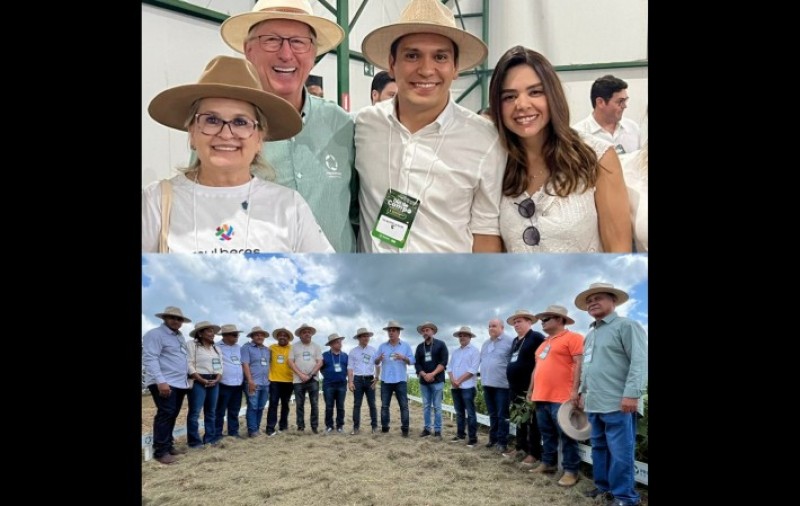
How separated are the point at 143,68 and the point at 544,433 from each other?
Answer: 6.73 feet

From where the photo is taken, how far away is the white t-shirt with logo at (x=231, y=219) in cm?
231

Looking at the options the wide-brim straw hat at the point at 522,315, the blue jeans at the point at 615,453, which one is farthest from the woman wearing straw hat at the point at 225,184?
the blue jeans at the point at 615,453

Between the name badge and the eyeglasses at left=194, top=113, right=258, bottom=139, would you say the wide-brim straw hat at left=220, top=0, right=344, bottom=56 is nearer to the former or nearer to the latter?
the eyeglasses at left=194, top=113, right=258, bottom=139

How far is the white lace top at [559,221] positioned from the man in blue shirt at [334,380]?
0.77 meters

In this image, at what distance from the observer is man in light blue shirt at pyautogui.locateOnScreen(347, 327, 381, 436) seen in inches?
96.2

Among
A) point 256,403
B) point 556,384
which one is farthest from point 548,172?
point 256,403

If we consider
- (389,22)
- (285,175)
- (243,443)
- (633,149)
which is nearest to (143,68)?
(285,175)

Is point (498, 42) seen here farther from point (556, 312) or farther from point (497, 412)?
point (497, 412)

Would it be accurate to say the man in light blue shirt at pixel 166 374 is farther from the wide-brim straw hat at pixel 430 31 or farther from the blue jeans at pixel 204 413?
the wide-brim straw hat at pixel 430 31

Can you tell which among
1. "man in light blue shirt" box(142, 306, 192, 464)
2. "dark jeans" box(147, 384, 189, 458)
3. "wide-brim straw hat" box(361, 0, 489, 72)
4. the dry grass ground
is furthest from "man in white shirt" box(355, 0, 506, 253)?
"dark jeans" box(147, 384, 189, 458)

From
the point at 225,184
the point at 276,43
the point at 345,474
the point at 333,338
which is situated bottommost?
the point at 345,474

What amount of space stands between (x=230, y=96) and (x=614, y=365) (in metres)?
1.69

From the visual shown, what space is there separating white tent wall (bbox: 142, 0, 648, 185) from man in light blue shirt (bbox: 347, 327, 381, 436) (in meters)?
0.96

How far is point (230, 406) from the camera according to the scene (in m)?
2.43
